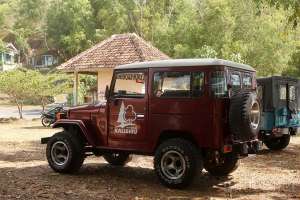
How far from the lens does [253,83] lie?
33.2 feet

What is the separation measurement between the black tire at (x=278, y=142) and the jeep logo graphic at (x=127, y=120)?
7.44 meters

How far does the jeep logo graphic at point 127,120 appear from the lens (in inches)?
374

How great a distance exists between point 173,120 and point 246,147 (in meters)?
1.53

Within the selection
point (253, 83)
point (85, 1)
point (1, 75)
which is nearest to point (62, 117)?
point (253, 83)

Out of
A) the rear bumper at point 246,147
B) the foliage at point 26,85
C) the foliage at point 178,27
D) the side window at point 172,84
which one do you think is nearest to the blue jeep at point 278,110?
the foliage at point 178,27

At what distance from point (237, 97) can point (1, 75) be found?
80.0 feet

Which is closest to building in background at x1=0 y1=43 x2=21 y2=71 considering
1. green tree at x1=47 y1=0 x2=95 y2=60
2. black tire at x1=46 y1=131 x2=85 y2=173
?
green tree at x1=47 y1=0 x2=95 y2=60

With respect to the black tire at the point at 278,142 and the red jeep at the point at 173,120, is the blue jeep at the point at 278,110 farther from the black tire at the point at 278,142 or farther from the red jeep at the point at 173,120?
the red jeep at the point at 173,120

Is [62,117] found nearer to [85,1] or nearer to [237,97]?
[237,97]

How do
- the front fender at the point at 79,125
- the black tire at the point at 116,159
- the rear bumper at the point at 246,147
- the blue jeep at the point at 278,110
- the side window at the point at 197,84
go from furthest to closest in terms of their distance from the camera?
the blue jeep at the point at 278,110 < the black tire at the point at 116,159 < the front fender at the point at 79,125 < the rear bumper at the point at 246,147 < the side window at the point at 197,84

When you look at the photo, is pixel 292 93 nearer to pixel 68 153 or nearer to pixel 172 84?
pixel 172 84

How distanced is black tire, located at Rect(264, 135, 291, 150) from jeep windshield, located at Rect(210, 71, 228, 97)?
297 inches

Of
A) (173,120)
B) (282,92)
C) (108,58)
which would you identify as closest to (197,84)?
(173,120)

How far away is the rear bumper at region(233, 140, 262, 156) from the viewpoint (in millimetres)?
9164
